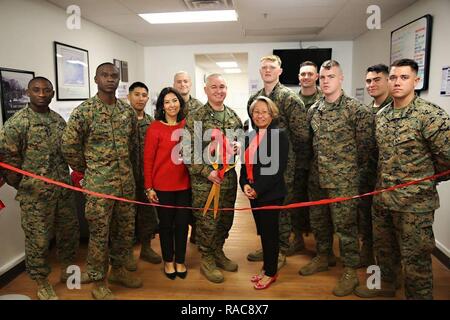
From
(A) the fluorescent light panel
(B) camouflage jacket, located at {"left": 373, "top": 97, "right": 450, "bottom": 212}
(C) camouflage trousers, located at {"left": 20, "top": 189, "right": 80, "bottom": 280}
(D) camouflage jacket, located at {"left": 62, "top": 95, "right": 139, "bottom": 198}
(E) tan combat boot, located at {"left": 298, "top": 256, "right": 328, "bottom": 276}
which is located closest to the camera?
(B) camouflage jacket, located at {"left": 373, "top": 97, "right": 450, "bottom": 212}

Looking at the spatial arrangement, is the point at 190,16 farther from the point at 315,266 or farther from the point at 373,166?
the point at 315,266

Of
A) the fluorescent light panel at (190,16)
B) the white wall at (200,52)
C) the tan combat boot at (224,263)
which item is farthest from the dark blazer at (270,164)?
the white wall at (200,52)

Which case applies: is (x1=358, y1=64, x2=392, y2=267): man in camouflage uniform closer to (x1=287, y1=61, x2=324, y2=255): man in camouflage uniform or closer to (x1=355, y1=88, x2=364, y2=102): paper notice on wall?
(x1=287, y1=61, x2=324, y2=255): man in camouflage uniform

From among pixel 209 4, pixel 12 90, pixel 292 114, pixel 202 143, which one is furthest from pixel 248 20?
pixel 12 90

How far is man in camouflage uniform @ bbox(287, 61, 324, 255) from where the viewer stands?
321 cm

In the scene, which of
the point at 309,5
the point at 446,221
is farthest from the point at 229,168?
the point at 309,5

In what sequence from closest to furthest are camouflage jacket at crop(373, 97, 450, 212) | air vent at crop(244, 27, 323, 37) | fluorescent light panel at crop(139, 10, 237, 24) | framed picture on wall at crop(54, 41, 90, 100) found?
camouflage jacket at crop(373, 97, 450, 212)
framed picture on wall at crop(54, 41, 90, 100)
fluorescent light panel at crop(139, 10, 237, 24)
air vent at crop(244, 27, 323, 37)

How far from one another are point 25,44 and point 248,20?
2701mm

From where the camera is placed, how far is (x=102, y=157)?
2348mm

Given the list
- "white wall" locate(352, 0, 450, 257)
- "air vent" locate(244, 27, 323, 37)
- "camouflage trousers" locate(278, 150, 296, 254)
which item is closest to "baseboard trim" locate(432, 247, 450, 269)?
"white wall" locate(352, 0, 450, 257)

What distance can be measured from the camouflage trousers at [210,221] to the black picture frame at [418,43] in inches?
89.1
